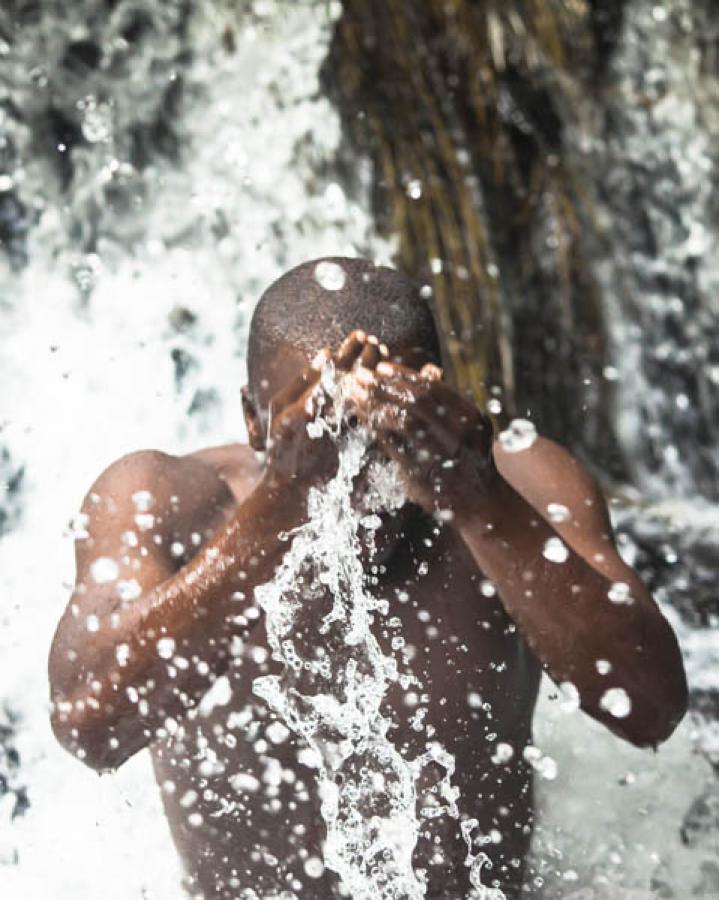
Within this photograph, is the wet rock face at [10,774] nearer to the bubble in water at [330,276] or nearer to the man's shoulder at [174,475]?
the man's shoulder at [174,475]

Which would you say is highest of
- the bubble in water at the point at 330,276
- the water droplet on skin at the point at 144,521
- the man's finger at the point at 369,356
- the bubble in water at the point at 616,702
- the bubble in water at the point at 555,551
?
the man's finger at the point at 369,356

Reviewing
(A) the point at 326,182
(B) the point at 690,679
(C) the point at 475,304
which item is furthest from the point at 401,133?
(B) the point at 690,679

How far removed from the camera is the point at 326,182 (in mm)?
4727

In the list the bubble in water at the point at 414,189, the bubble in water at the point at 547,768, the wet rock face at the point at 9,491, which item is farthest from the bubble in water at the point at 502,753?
the bubble in water at the point at 414,189

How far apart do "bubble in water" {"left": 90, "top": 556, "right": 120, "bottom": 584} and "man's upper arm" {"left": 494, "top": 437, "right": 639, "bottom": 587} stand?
0.68 meters

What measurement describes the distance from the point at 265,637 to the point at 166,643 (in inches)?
7.1

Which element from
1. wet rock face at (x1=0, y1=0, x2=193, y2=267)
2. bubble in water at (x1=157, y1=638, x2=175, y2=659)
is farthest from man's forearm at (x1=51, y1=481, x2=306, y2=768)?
wet rock face at (x1=0, y1=0, x2=193, y2=267)

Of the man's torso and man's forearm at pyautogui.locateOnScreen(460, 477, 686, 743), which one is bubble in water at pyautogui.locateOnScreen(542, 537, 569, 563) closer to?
man's forearm at pyautogui.locateOnScreen(460, 477, 686, 743)

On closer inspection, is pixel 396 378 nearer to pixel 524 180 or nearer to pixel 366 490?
pixel 366 490

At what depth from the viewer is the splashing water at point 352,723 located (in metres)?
2.17

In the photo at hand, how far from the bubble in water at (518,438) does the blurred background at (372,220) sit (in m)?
1.35

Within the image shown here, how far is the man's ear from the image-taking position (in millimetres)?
2283

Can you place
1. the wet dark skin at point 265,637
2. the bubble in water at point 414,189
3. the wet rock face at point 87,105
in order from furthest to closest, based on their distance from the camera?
the bubble in water at point 414,189 < the wet rock face at point 87,105 < the wet dark skin at point 265,637

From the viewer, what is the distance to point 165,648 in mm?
2074
